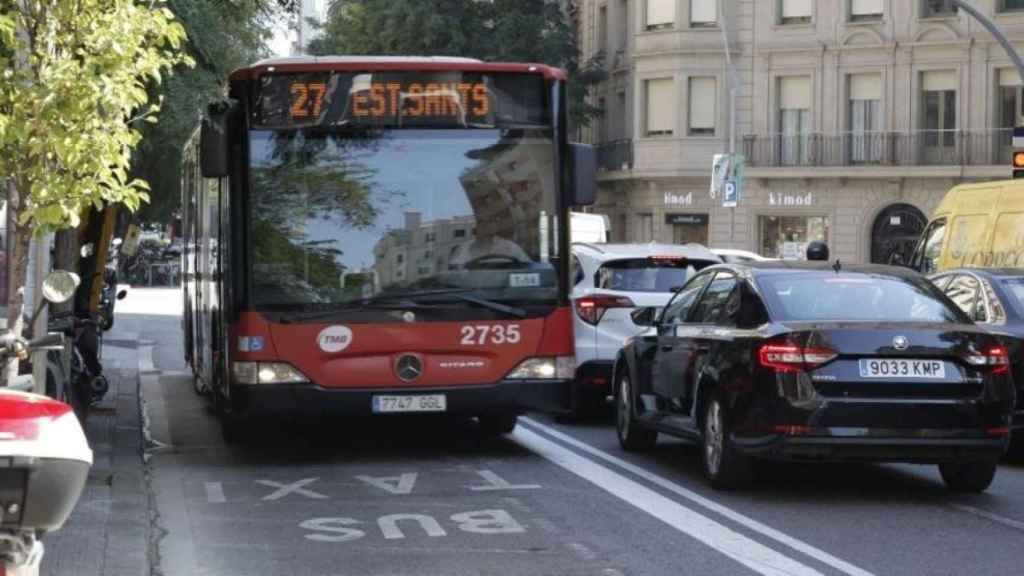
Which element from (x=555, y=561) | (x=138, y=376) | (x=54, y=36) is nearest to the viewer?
(x=555, y=561)

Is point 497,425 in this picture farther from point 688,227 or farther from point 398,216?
point 688,227

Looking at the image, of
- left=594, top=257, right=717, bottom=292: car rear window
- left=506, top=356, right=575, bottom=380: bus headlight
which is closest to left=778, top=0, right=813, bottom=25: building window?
left=594, top=257, right=717, bottom=292: car rear window

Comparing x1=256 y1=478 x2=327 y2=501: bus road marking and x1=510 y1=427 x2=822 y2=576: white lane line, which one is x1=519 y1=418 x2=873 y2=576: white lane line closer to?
x1=510 y1=427 x2=822 y2=576: white lane line

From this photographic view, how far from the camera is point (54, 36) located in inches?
432

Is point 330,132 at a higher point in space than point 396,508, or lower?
higher

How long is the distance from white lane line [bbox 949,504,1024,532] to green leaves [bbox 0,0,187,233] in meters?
5.27

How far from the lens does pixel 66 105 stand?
10586 mm

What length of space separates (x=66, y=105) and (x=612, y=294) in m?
8.03

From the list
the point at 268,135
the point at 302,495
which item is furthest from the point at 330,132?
the point at 302,495

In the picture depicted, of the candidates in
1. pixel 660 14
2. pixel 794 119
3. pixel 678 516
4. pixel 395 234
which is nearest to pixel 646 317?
pixel 395 234

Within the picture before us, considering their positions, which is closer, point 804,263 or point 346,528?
point 346,528

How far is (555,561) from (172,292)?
53309 mm

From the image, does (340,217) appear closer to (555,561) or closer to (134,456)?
(134,456)

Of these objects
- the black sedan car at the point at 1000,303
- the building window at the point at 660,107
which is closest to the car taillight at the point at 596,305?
the black sedan car at the point at 1000,303
